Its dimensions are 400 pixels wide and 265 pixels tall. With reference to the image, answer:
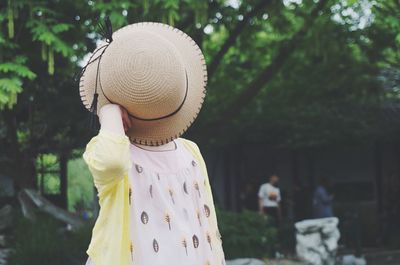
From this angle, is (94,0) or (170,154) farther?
(94,0)

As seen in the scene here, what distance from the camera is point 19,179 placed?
34.2 ft

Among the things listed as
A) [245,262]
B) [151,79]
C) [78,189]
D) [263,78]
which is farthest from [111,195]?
[78,189]

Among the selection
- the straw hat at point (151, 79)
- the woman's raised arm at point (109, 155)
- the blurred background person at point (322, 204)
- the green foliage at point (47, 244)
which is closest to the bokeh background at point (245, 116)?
the green foliage at point (47, 244)

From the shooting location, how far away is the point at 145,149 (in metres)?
2.78

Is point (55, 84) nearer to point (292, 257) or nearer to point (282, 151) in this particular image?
point (292, 257)

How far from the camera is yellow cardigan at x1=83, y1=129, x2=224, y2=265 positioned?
2443 mm

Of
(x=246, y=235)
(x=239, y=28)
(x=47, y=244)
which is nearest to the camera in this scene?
(x=47, y=244)

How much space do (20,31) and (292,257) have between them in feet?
16.2

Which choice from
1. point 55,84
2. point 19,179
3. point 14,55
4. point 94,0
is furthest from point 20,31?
point 19,179

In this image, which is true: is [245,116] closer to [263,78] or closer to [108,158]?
[263,78]

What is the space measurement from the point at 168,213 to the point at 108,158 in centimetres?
37

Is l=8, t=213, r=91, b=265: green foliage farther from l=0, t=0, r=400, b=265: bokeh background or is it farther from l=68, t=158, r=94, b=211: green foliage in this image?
l=68, t=158, r=94, b=211: green foliage

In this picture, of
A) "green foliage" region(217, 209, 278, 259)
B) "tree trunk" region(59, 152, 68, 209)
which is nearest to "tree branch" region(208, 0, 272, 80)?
"green foliage" region(217, 209, 278, 259)

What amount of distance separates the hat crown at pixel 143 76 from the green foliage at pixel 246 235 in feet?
22.8
